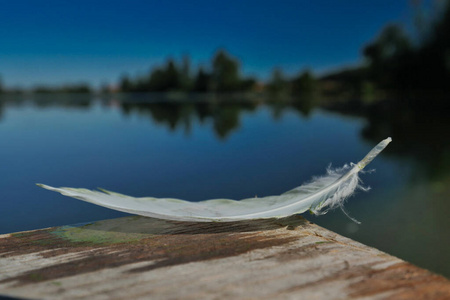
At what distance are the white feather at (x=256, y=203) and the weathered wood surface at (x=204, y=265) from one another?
17cm

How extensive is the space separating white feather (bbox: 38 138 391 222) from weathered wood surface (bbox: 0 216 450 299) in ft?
0.56

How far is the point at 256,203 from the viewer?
5.58m

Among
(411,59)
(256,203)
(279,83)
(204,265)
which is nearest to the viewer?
(204,265)

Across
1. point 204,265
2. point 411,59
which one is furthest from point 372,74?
point 204,265

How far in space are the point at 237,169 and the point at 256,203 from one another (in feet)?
32.9

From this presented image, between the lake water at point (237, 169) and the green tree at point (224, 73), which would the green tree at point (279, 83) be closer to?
the green tree at point (224, 73)

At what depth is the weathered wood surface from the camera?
3223mm

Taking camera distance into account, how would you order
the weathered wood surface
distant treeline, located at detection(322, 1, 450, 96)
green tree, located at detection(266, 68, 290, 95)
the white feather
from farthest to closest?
green tree, located at detection(266, 68, 290, 95)
distant treeline, located at detection(322, 1, 450, 96)
the white feather
the weathered wood surface

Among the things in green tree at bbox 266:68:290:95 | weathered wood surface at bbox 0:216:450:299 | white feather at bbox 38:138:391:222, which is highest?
green tree at bbox 266:68:290:95

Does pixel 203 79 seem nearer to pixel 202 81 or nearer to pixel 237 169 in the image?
pixel 202 81

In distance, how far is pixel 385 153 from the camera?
1780 cm

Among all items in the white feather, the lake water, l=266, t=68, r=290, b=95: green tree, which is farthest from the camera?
l=266, t=68, r=290, b=95: green tree

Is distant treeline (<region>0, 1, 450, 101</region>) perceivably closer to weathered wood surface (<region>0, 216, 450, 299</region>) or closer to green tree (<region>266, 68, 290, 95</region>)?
green tree (<region>266, 68, 290, 95</region>)

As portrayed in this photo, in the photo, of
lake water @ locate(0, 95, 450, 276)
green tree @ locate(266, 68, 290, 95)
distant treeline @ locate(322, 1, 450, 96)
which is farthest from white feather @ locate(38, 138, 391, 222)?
green tree @ locate(266, 68, 290, 95)
